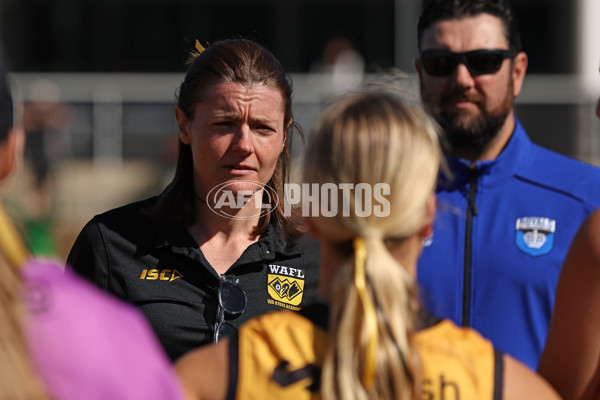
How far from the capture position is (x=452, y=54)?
3.60m

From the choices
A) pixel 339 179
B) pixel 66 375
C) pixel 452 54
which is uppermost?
pixel 452 54

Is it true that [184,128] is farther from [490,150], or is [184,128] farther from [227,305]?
[490,150]

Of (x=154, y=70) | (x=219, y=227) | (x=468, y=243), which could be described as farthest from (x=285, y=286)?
(x=154, y=70)

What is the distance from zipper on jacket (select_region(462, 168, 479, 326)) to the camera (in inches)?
127

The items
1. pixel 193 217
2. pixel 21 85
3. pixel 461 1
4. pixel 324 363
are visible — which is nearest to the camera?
pixel 324 363

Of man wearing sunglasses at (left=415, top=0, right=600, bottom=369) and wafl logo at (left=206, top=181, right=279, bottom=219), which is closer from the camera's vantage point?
man wearing sunglasses at (left=415, top=0, right=600, bottom=369)

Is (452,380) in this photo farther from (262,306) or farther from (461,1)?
(461,1)

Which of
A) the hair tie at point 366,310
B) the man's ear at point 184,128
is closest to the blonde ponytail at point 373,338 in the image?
the hair tie at point 366,310

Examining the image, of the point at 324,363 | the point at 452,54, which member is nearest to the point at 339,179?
the point at 324,363

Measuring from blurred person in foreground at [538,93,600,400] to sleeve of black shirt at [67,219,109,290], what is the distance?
1563 millimetres

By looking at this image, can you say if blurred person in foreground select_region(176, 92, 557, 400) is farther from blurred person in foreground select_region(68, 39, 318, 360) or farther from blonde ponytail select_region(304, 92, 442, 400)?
blurred person in foreground select_region(68, 39, 318, 360)

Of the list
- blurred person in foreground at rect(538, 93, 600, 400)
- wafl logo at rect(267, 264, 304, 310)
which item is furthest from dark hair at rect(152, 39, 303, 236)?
blurred person in foreground at rect(538, 93, 600, 400)

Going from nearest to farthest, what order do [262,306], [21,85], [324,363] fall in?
[324,363] → [262,306] → [21,85]

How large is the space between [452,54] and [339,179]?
1.73 m
